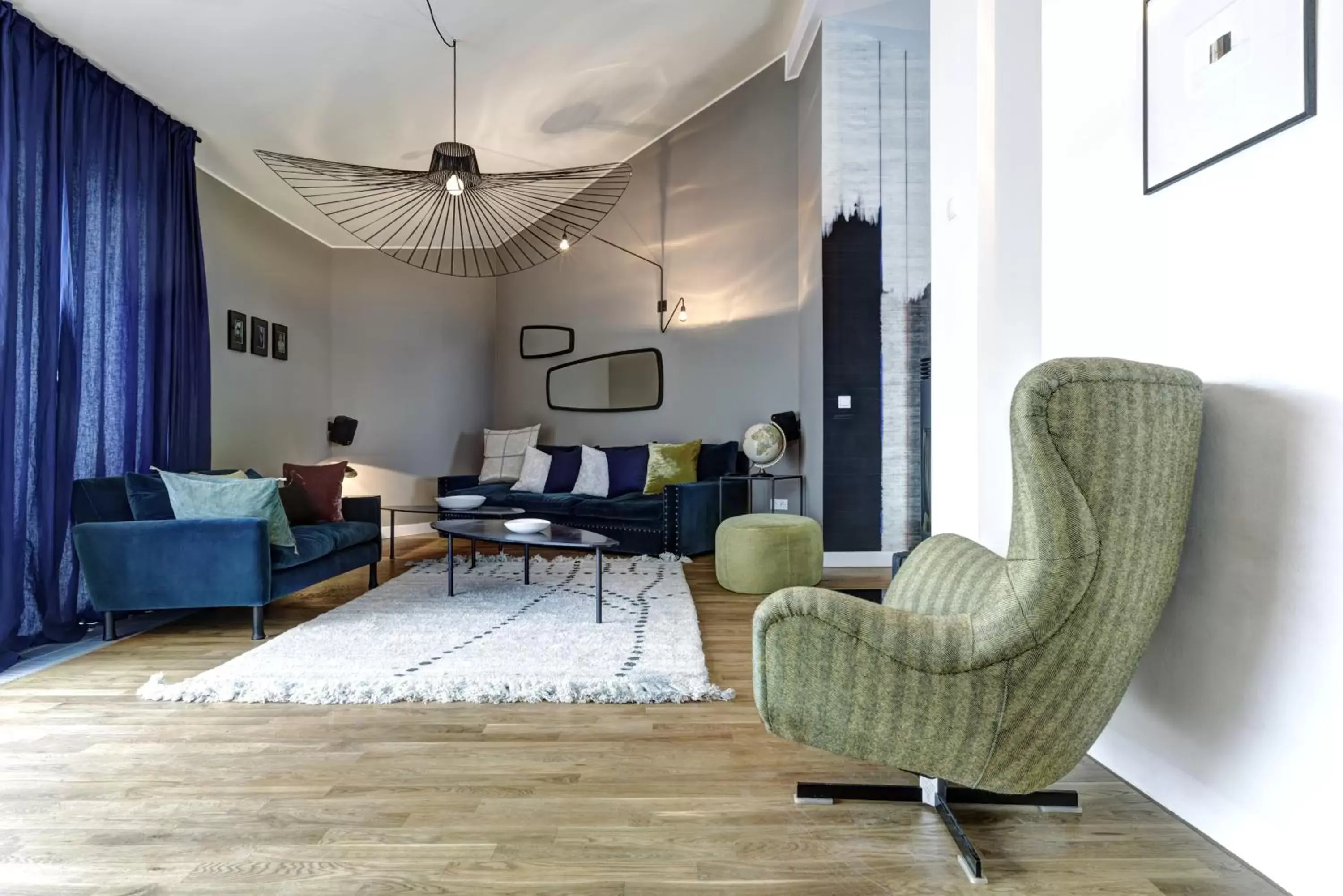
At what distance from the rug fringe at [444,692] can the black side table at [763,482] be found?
2744 mm

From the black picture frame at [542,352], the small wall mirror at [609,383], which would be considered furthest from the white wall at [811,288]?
the black picture frame at [542,352]

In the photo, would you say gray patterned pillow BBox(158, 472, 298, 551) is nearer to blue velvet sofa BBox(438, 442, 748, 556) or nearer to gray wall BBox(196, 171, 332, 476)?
blue velvet sofa BBox(438, 442, 748, 556)

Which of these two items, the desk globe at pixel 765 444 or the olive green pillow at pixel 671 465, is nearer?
the desk globe at pixel 765 444

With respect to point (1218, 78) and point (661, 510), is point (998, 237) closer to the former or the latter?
point (1218, 78)

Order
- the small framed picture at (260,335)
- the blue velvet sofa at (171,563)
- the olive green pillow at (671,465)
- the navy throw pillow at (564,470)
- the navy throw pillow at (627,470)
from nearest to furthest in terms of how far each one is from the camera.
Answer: the blue velvet sofa at (171,563)
the small framed picture at (260,335)
the olive green pillow at (671,465)
the navy throw pillow at (627,470)
the navy throw pillow at (564,470)

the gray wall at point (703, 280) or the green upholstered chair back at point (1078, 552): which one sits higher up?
the gray wall at point (703, 280)

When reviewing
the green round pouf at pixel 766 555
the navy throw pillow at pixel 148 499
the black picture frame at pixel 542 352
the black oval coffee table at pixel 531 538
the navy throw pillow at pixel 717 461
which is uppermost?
the black picture frame at pixel 542 352

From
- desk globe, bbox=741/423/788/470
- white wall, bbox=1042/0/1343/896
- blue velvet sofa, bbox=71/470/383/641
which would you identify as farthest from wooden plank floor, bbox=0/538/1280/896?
desk globe, bbox=741/423/788/470

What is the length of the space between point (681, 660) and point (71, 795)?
1768 millimetres

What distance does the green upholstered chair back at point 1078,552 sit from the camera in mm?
1145

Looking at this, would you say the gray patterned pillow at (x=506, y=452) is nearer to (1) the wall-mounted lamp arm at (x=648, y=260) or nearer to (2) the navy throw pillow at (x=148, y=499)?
(1) the wall-mounted lamp arm at (x=648, y=260)

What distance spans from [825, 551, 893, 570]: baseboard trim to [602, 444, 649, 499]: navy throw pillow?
5.34 feet

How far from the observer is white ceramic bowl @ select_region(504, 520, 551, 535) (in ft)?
11.2

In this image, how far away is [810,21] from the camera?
15.2 ft
